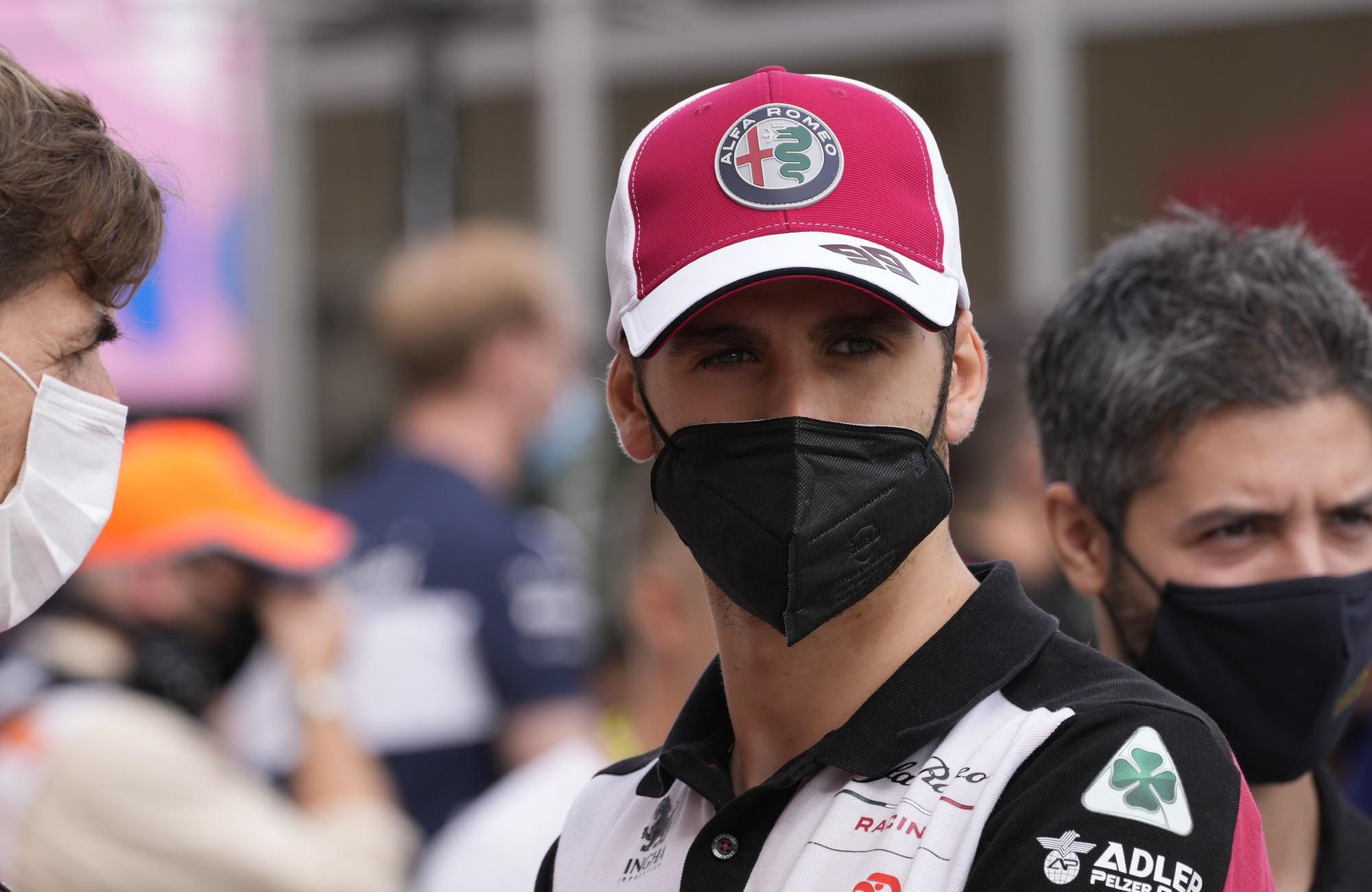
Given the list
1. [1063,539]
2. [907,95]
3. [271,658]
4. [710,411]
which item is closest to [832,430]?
[710,411]

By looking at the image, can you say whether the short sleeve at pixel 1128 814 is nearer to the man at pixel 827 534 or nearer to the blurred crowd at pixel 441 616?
the man at pixel 827 534

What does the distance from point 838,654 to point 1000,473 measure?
2.54 meters

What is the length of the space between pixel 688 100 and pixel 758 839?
0.85 meters

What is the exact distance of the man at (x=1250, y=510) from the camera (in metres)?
2.14

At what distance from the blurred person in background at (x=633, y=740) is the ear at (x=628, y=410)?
2.66 ft

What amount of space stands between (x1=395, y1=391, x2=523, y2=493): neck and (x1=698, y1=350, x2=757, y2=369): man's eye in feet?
9.38

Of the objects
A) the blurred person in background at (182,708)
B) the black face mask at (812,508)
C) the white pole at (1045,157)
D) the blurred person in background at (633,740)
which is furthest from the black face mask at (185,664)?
the white pole at (1045,157)

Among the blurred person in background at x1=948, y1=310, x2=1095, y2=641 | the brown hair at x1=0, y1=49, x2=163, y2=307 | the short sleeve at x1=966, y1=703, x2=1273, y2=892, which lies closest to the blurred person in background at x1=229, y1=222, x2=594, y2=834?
the blurred person in background at x1=948, y1=310, x2=1095, y2=641

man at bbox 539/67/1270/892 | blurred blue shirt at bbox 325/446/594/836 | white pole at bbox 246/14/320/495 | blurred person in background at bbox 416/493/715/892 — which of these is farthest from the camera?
white pole at bbox 246/14/320/495

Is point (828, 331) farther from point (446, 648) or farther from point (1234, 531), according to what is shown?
point (446, 648)

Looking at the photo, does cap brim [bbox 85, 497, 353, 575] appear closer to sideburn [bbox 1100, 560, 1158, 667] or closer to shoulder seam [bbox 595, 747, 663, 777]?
shoulder seam [bbox 595, 747, 663, 777]

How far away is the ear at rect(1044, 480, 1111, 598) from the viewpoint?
2297 millimetres

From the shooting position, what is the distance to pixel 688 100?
190 cm

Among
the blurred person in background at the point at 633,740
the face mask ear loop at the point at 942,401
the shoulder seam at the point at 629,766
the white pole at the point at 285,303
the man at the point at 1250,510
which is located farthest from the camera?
the white pole at the point at 285,303
